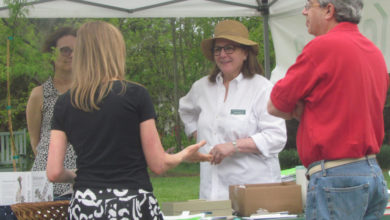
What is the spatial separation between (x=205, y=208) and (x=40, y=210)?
2.74ft

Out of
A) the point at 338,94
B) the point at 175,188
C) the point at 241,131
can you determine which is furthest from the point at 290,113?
the point at 175,188

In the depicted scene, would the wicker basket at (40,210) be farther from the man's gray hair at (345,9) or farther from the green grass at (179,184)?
the green grass at (179,184)

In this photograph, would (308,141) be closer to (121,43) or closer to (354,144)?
(354,144)

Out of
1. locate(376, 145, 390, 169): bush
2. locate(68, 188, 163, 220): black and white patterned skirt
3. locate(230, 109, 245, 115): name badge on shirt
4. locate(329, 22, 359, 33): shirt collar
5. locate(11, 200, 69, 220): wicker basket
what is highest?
locate(329, 22, 359, 33): shirt collar

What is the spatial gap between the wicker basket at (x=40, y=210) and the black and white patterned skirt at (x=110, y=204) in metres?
0.33

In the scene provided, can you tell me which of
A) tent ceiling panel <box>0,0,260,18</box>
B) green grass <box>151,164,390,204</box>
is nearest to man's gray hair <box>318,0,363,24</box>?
tent ceiling panel <box>0,0,260,18</box>

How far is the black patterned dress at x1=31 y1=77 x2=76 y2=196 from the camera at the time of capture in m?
2.65

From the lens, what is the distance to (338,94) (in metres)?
1.94

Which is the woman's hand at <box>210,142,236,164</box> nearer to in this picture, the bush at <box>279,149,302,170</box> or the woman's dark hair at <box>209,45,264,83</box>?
the woman's dark hair at <box>209,45,264,83</box>

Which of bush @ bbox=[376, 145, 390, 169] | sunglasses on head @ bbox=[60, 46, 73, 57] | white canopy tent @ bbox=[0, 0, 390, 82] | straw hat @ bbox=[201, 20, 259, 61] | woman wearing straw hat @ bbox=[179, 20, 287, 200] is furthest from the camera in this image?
bush @ bbox=[376, 145, 390, 169]

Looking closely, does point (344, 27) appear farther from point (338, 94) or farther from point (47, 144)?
point (47, 144)

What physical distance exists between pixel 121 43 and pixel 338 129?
0.88 metres

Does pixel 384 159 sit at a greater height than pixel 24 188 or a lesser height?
lesser

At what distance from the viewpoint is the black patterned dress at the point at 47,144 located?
2.65m
